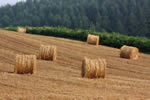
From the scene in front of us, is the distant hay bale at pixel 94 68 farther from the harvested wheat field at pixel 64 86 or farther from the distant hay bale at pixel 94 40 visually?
the distant hay bale at pixel 94 40

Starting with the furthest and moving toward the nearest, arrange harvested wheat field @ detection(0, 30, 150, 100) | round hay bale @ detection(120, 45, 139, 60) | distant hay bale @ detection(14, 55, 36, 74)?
1. round hay bale @ detection(120, 45, 139, 60)
2. distant hay bale @ detection(14, 55, 36, 74)
3. harvested wheat field @ detection(0, 30, 150, 100)

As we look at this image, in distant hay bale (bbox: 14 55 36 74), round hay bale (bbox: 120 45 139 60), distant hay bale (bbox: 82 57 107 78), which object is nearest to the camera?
distant hay bale (bbox: 82 57 107 78)

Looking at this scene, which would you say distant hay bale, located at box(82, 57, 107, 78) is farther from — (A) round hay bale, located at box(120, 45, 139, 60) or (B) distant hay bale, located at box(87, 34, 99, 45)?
(B) distant hay bale, located at box(87, 34, 99, 45)

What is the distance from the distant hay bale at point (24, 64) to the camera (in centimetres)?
1537

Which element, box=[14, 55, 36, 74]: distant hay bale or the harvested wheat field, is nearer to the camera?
the harvested wheat field

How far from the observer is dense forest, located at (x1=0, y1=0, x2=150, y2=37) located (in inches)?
3853

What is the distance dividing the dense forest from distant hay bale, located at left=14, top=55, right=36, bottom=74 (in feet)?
260

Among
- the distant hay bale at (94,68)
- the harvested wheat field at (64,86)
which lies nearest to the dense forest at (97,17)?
the harvested wheat field at (64,86)

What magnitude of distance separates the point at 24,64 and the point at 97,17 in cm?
9697

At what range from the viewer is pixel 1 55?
23.0m

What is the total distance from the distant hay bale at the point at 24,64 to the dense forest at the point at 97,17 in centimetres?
7931

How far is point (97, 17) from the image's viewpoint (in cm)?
11075

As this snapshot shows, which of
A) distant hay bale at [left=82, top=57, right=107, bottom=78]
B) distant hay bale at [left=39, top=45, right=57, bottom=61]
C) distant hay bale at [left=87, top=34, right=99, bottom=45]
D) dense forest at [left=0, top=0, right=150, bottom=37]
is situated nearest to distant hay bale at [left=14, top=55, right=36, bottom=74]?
distant hay bale at [left=82, top=57, right=107, bottom=78]

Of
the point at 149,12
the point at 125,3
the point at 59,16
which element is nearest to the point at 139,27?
the point at 149,12
